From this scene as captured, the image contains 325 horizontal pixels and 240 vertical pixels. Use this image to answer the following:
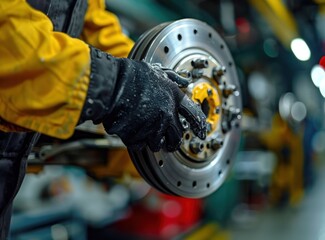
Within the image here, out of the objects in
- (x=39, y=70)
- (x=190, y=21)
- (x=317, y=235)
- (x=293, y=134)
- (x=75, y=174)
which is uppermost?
(x=190, y=21)

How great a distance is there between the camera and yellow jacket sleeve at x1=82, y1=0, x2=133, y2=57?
116 centimetres

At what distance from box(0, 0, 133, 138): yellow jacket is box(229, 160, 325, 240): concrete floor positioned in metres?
2.44

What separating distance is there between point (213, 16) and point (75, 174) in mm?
1524

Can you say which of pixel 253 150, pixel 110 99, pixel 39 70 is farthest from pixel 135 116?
pixel 253 150

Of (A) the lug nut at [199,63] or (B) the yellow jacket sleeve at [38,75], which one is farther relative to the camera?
(A) the lug nut at [199,63]

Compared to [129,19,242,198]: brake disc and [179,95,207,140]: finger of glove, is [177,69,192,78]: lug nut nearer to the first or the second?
[129,19,242,198]: brake disc

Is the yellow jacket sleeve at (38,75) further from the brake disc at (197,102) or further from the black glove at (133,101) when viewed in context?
the brake disc at (197,102)

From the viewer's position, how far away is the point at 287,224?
3.12m

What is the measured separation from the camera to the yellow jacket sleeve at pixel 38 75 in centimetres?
62

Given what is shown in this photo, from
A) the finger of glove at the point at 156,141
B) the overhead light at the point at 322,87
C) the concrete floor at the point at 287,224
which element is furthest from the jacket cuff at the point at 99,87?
the overhead light at the point at 322,87

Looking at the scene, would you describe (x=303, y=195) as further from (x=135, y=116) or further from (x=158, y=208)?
(x=135, y=116)

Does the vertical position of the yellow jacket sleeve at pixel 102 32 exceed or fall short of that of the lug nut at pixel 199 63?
it falls short

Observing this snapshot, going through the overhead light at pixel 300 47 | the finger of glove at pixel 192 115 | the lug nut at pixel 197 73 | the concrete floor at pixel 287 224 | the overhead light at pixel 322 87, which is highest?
the overhead light at pixel 300 47

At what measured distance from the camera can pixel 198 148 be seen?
96 centimetres
